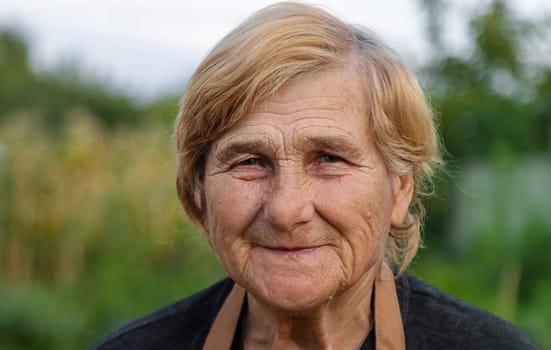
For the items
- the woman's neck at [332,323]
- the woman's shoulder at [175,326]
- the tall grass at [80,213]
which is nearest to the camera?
the woman's neck at [332,323]

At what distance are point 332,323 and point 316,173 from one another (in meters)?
0.45

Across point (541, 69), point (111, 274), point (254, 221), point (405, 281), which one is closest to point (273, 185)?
point (254, 221)

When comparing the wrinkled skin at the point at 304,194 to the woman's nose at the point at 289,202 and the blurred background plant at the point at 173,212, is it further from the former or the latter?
the blurred background plant at the point at 173,212

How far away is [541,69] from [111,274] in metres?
7.90

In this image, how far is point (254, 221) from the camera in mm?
2115

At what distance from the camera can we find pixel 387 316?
2.26 metres

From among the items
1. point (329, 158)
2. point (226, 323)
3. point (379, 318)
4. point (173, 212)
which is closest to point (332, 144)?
point (329, 158)

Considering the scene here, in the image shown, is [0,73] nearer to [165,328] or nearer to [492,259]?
[492,259]

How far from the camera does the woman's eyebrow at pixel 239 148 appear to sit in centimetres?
209

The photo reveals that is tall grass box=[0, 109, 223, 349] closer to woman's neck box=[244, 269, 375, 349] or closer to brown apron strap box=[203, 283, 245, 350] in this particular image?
brown apron strap box=[203, 283, 245, 350]

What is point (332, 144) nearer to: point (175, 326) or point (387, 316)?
point (387, 316)

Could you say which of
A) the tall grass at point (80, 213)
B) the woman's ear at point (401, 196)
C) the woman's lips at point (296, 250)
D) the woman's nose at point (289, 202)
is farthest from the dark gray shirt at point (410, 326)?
the tall grass at point (80, 213)

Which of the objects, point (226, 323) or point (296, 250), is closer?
point (296, 250)

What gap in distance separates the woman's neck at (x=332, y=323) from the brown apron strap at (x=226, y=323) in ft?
0.47
